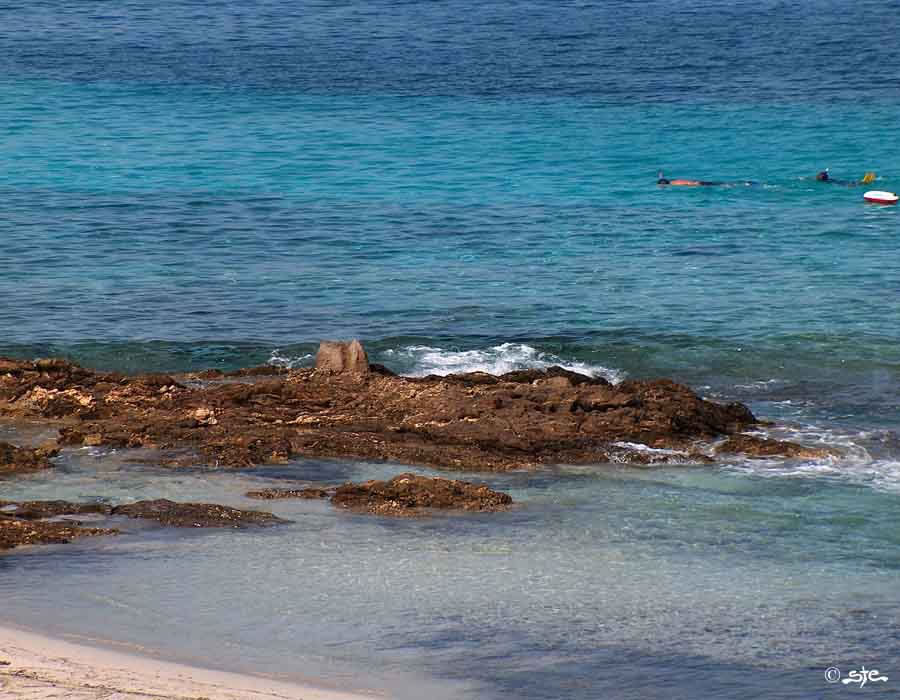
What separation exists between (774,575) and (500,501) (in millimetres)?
3464

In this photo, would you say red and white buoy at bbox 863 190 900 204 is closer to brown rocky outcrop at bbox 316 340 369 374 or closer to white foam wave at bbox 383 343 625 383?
white foam wave at bbox 383 343 625 383

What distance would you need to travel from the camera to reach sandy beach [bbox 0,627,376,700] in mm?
12367

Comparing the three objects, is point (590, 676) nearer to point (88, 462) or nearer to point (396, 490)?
point (396, 490)

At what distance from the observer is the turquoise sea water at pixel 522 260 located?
15.1 meters

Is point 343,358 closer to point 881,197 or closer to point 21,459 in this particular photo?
point 21,459

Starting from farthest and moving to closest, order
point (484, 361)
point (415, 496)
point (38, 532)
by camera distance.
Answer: point (484, 361)
point (415, 496)
point (38, 532)

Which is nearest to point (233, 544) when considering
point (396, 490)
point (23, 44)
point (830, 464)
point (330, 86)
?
point (396, 490)

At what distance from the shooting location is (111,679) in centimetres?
1280

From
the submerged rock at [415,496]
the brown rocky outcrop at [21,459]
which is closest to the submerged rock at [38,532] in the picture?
the brown rocky outcrop at [21,459]

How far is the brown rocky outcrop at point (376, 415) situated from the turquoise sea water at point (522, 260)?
0.89 m

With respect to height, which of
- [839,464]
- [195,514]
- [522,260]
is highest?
[195,514]

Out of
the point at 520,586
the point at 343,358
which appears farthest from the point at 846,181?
the point at 520,586

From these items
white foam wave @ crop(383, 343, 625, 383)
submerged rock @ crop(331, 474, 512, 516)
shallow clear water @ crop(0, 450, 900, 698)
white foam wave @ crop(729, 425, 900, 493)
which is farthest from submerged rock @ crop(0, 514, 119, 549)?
white foam wave @ crop(383, 343, 625, 383)

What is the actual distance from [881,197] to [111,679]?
30626mm
